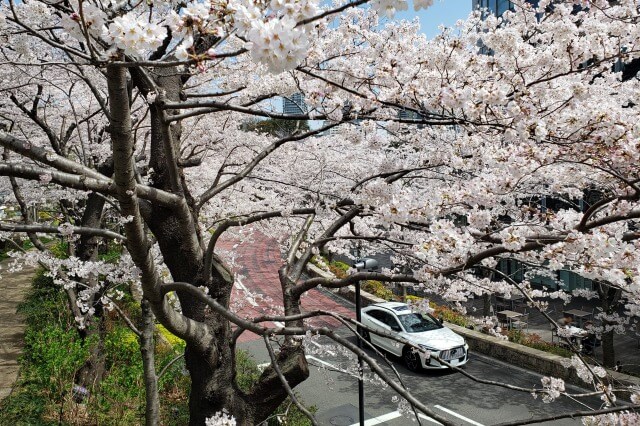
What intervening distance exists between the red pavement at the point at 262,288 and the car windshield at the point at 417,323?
2678 millimetres

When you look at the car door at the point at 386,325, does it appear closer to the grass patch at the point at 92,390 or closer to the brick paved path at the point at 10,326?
the grass patch at the point at 92,390

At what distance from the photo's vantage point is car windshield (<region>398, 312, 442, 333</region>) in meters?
11.6

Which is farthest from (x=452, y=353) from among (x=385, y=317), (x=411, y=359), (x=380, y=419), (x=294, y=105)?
(x=294, y=105)

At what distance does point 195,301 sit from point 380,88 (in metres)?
3.03

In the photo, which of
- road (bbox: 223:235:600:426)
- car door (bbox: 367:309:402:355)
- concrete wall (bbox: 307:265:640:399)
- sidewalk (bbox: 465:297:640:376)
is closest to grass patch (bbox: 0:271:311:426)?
road (bbox: 223:235:600:426)

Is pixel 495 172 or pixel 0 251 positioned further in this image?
pixel 0 251

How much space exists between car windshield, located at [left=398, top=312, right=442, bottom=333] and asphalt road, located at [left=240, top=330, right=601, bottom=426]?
1.11 meters

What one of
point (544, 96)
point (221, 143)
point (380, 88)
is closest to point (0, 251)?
point (221, 143)

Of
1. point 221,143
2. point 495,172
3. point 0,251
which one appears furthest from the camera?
point 0,251

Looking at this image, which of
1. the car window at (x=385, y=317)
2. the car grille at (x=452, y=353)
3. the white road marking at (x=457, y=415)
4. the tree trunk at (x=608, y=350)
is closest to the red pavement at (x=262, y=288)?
the car window at (x=385, y=317)

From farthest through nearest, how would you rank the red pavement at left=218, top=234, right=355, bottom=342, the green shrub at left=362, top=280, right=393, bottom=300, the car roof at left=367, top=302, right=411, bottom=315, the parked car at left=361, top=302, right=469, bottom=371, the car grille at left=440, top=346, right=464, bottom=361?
A: 1. the green shrub at left=362, top=280, right=393, bottom=300
2. the red pavement at left=218, top=234, right=355, bottom=342
3. the car roof at left=367, top=302, right=411, bottom=315
4. the parked car at left=361, top=302, right=469, bottom=371
5. the car grille at left=440, top=346, right=464, bottom=361

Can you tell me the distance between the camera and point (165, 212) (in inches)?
172

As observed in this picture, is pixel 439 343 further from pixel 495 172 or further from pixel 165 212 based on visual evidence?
pixel 165 212

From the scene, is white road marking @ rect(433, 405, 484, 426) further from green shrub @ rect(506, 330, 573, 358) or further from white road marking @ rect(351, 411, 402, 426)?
green shrub @ rect(506, 330, 573, 358)
